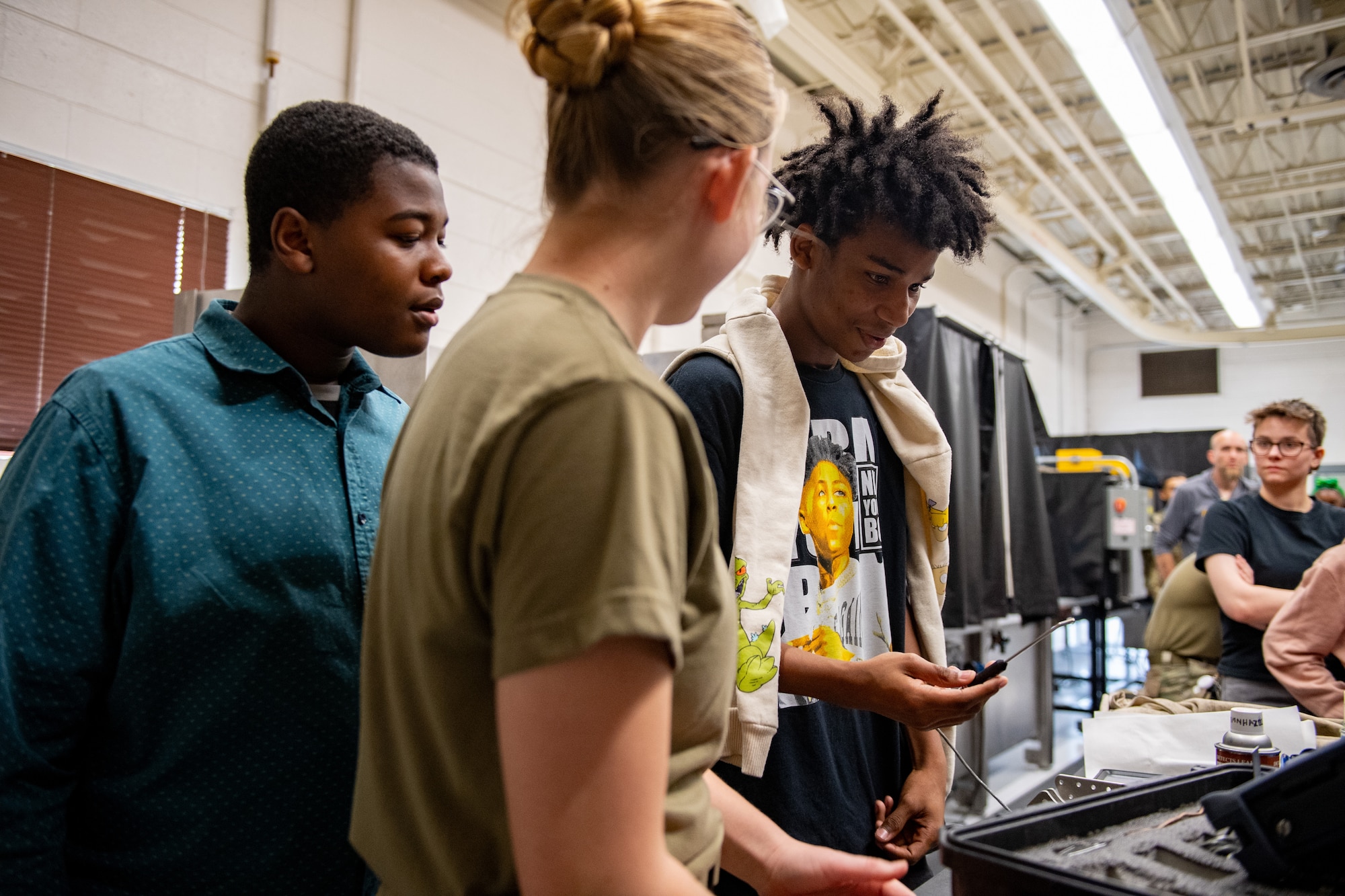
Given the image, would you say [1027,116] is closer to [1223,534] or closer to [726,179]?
[1223,534]

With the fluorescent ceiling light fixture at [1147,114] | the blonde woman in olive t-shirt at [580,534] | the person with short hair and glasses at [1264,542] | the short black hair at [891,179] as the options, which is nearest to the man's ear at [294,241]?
the blonde woman in olive t-shirt at [580,534]

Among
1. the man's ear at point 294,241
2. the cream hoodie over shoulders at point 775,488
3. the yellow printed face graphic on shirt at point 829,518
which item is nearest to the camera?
the man's ear at point 294,241

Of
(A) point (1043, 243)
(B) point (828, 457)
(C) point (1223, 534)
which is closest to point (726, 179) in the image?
(B) point (828, 457)

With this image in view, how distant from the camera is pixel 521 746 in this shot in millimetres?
465

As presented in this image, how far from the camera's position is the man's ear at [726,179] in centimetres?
62

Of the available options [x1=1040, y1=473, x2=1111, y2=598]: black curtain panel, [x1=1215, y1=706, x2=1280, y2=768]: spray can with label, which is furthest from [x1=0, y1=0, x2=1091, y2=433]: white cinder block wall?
[x1=1040, y1=473, x2=1111, y2=598]: black curtain panel

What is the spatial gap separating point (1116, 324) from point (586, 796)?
1280cm

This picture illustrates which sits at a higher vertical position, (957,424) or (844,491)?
(957,424)

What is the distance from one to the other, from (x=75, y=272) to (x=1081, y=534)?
5004mm

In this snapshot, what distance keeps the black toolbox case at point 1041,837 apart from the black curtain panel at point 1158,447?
859 centimetres

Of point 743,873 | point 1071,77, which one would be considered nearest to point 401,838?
point 743,873

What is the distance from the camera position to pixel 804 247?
4.42ft

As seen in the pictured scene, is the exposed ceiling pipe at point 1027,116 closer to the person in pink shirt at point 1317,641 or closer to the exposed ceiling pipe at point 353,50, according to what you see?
the exposed ceiling pipe at point 353,50

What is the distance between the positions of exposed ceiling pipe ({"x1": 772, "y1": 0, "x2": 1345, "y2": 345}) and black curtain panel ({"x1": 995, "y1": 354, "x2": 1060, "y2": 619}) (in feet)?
3.21
